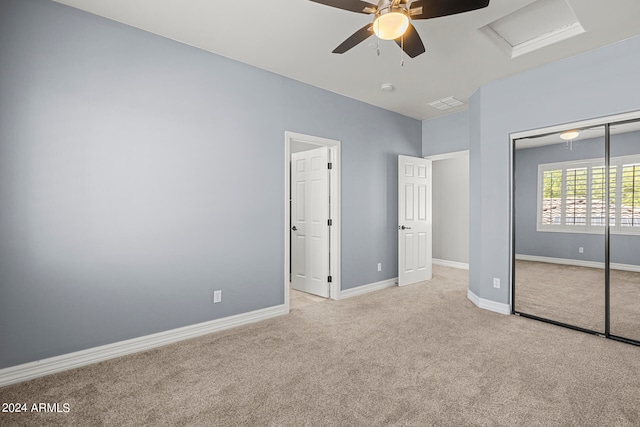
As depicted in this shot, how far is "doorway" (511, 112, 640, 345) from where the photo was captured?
3.04 m

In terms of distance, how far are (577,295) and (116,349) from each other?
453cm

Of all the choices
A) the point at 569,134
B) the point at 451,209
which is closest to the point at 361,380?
the point at 569,134

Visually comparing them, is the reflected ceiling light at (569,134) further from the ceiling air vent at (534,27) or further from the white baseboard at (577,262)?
the white baseboard at (577,262)

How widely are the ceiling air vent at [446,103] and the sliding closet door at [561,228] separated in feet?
3.92

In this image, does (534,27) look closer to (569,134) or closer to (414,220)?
(569,134)

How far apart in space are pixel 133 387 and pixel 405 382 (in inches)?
76.5

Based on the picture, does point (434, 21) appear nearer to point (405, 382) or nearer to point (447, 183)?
point (405, 382)

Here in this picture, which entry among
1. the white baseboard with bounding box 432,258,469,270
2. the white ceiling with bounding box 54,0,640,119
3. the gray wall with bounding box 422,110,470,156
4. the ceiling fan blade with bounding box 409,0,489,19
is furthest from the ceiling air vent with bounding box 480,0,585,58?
the white baseboard with bounding box 432,258,469,270

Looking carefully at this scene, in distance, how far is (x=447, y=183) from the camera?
698 cm

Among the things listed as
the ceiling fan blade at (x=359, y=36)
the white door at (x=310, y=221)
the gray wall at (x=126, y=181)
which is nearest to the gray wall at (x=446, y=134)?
the white door at (x=310, y=221)

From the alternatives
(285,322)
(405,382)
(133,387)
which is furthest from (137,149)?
(405,382)

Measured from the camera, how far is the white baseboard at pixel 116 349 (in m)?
2.32

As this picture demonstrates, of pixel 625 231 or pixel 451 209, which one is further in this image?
pixel 451 209

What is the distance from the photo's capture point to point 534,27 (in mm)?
2953
